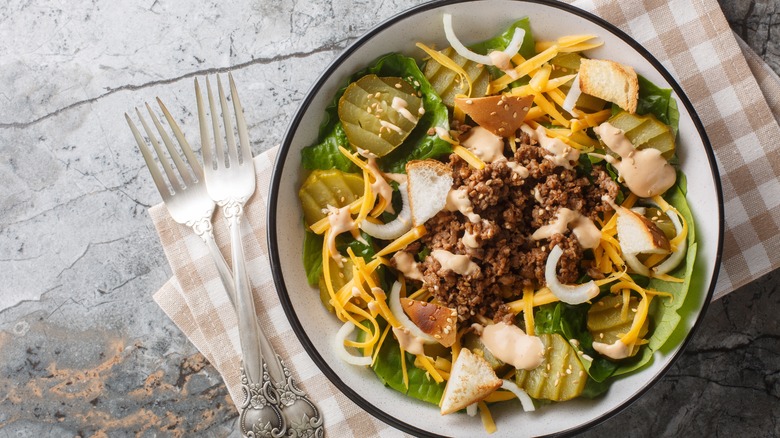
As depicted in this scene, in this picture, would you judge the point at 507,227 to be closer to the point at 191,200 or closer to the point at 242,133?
the point at 242,133

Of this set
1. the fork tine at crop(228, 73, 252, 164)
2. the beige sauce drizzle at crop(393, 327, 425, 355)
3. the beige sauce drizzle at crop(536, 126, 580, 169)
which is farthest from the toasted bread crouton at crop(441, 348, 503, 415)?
the fork tine at crop(228, 73, 252, 164)

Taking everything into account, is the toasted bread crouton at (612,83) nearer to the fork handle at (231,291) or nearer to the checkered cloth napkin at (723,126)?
the checkered cloth napkin at (723,126)

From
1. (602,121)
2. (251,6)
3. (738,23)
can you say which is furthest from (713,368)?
(251,6)

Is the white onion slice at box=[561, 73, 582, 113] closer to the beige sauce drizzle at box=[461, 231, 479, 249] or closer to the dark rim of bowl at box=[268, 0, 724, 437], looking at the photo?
the dark rim of bowl at box=[268, 0, 724, 437]

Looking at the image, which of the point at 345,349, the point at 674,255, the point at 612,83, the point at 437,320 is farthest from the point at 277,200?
the point at 674,255

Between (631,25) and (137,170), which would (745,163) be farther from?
(137,170)

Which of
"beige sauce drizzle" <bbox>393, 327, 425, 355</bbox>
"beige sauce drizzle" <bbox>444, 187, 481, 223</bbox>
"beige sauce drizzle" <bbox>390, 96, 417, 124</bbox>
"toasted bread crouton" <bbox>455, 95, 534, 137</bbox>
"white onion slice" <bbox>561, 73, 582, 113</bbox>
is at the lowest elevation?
"beige sauce drizzle" <bbox>393, 327, 425, 355</bbox>
